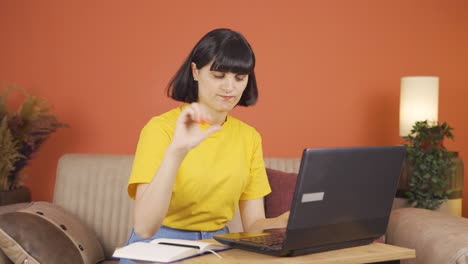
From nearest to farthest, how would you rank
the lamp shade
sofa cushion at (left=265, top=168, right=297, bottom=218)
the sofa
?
the sofa → sofa cushion at (left=265, top=168, right=297, bottom=218) → the lamp shade

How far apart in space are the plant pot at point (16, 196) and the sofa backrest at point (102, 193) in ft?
0.89

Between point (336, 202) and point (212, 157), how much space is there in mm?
629

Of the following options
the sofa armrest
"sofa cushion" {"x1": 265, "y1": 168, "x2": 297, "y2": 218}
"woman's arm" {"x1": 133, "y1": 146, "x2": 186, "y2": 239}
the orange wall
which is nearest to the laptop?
"woman's arm" {"x1": 133, "y1": 146, "x2": 186, "y2": 239}

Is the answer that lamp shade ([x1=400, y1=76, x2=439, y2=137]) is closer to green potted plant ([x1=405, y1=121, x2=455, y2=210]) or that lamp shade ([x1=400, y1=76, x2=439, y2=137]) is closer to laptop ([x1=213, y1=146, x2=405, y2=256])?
green potted plant ([x1=405, y1=121, x2=455, y2=210])

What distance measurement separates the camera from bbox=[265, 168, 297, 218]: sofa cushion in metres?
2.84

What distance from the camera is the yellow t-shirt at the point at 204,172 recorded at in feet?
6.38

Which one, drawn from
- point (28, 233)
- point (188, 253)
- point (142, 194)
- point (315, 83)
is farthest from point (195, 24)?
point (188, 253)

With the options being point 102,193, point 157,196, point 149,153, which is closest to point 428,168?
point 102,193

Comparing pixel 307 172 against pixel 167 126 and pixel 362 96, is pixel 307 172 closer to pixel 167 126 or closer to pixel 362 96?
pixel 167 126

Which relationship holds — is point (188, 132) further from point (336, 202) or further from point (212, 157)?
point (212, 157)

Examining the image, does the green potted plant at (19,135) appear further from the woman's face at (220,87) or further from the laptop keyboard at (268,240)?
the laptop keyboard at (268,240)

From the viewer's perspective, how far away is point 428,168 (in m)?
3.32

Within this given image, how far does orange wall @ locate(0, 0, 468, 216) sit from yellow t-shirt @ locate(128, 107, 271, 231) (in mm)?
1537

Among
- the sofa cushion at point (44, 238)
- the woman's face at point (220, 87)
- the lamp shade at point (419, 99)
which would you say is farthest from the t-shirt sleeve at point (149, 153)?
the lamp shade at point (419, 99)
